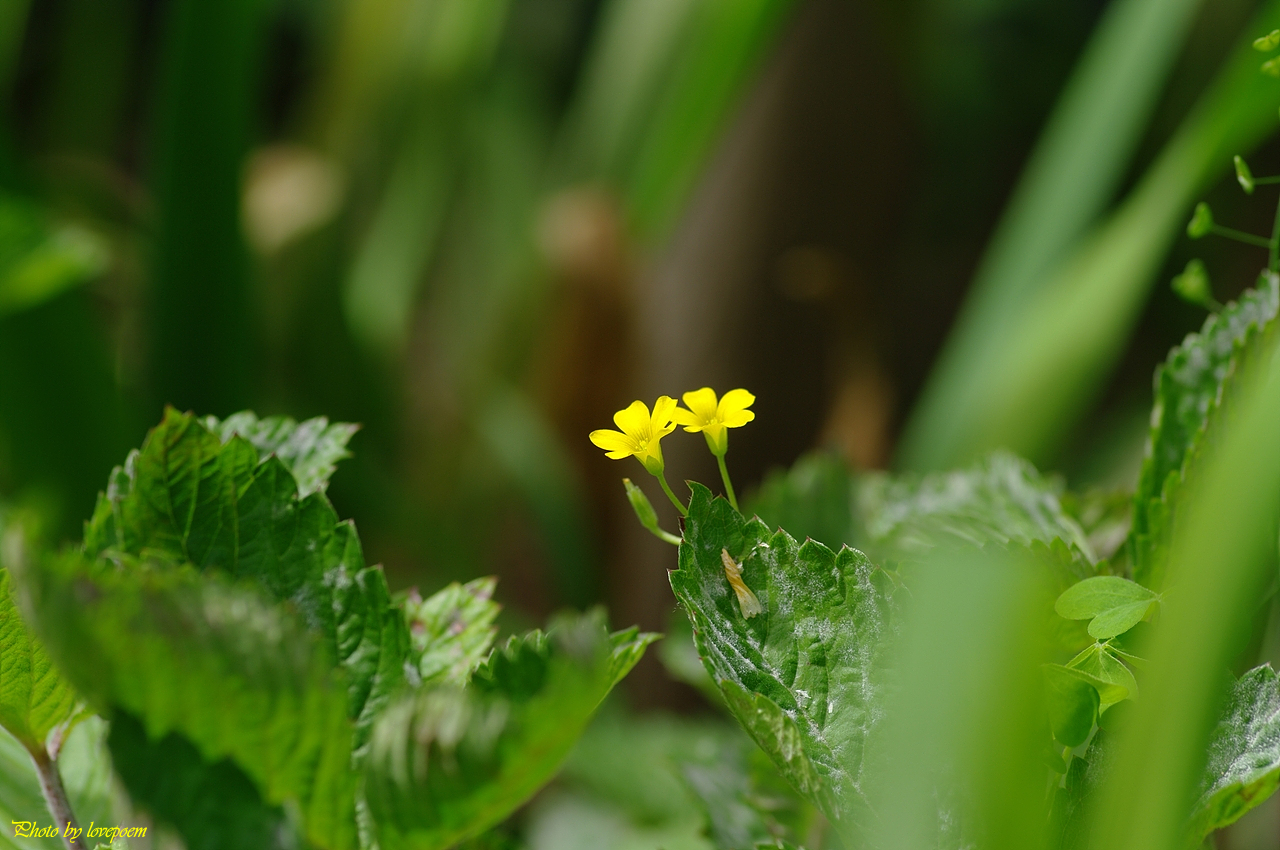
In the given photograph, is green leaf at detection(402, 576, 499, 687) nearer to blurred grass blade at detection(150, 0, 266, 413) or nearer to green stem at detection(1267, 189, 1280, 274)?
green stem at detection(1267, 189, 1280, 274)

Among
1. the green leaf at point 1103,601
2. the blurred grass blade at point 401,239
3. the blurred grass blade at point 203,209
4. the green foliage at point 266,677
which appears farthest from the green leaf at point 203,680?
the blurred grass blade at point 401,239

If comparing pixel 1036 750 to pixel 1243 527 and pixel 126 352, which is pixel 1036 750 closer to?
pixel 1243 527

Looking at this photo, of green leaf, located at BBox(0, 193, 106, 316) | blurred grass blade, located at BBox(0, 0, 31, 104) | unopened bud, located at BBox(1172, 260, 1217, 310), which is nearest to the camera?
unopened bud, located at BBox(1172, 260, 1217, 310)

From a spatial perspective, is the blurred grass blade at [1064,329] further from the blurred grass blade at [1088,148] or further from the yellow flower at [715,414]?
the yellow flower at [715,414]

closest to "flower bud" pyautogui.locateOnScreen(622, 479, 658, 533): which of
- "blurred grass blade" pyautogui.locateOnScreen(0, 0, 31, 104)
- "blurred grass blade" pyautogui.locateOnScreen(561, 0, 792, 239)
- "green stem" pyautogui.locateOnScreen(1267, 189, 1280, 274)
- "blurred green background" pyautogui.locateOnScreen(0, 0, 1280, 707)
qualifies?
"green stem" pyautogui.locateOnScreen(1267, 189, 1280, 274)

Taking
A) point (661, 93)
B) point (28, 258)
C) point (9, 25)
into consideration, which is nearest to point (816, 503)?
point (28, 258)

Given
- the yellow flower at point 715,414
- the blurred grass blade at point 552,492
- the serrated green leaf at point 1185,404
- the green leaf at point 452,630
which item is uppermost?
the serrated green leaf at point 1185,404
